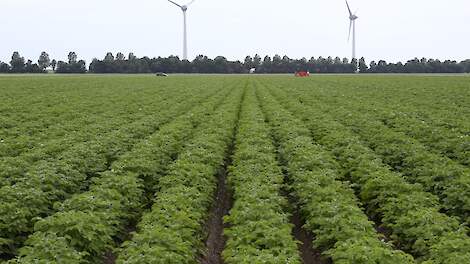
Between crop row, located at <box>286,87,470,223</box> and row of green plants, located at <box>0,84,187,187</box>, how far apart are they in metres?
9.56

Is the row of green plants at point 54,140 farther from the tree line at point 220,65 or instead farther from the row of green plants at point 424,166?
the tree line at point 220,65

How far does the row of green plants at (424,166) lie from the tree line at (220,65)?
142722 mm

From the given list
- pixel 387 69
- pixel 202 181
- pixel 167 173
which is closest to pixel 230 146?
pixel 167 173

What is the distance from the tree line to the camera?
164000mm

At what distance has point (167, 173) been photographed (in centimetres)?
1380

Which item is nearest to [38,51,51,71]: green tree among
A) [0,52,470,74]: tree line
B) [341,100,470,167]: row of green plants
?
[0,52,470,74]: tree line

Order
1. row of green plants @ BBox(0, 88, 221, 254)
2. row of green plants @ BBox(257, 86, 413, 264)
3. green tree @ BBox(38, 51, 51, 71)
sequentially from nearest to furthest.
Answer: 1. row of green plants @ BBox(257, 86, 413, 264)
2. row of green plants @ BBox(0, 88, 221, 254)
3. green tree @ BBox(38, 51, 51, 71)

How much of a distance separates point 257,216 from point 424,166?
624cm

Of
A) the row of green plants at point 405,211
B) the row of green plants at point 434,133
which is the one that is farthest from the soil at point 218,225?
the row of green plants at point 434,133

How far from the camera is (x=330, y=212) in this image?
31.7 ft

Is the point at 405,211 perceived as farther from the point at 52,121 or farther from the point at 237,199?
the point at 52,121

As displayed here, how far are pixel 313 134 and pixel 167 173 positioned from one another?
29.7ft

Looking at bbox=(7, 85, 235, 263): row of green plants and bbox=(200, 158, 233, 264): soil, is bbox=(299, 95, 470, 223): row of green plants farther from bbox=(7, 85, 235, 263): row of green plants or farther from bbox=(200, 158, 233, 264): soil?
bbox=(7, 85, 235, 263): row of green plants

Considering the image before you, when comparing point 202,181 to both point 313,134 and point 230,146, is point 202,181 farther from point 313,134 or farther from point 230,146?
point 313,134
